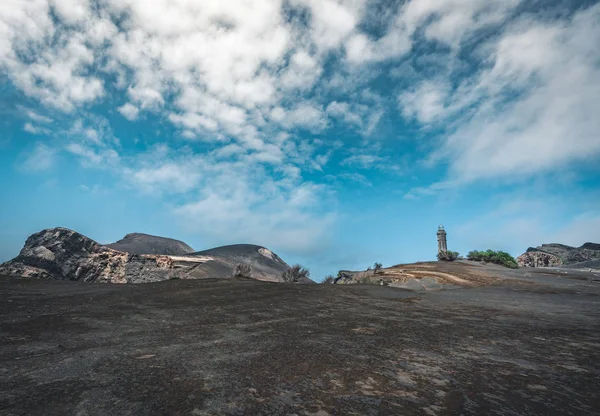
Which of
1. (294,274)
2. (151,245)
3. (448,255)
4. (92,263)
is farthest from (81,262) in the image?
(448,255)

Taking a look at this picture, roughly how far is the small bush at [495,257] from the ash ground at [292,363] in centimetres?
2368

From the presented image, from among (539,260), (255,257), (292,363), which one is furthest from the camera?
(539,260)

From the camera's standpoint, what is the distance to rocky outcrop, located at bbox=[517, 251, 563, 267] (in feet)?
122

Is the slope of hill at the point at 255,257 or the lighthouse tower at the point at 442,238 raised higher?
the lighthouse tower at the point at 442,238

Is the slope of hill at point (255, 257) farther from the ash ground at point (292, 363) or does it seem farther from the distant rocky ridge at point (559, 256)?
the distant rocky ridge at point (559, 256)

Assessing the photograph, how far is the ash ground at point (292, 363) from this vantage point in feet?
6.39

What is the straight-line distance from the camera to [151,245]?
96.1 feet

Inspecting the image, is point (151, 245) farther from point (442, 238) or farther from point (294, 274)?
point (442, 238)

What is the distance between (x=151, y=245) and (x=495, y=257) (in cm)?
3232

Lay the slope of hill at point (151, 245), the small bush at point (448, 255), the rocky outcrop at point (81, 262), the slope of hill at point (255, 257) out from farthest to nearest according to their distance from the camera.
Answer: the small bush at point (448, 255)
the slope of hill at point (151, 245)
the slope of hill at point (255, 257)
the rocky outcrop at point (81, 262)

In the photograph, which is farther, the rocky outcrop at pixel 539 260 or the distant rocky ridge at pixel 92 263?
the rocky outcrop at pixel 539 260

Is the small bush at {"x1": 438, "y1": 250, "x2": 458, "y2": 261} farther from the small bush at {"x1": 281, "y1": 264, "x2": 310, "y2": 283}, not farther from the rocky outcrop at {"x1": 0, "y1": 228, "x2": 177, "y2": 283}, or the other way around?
the rocky outcrop at {"x1": 0, "y1": 228, "x2": 177, "y2": 283}

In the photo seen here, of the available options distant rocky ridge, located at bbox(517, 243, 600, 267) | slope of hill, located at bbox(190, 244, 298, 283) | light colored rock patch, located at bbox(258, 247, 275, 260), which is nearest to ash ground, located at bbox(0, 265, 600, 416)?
slope of hill, located at bbox(190, 244, 298, 283)

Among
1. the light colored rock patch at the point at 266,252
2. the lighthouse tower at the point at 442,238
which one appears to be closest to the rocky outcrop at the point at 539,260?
the lighthouse tower at the point at 442,238
